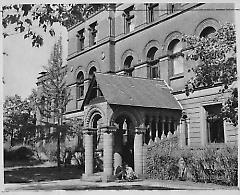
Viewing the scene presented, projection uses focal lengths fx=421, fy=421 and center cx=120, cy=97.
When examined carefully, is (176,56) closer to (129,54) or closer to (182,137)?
(129,54)

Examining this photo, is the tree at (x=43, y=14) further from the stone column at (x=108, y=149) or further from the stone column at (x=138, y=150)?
the stone column at (x=138, y=150)

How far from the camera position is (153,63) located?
33.7ft

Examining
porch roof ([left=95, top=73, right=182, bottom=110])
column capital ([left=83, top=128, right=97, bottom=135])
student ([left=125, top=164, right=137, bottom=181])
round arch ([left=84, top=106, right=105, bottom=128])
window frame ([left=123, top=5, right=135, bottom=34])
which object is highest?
window frame ([left=123, top=5, right=135, bottom=34])

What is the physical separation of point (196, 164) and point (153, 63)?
2.71 meters

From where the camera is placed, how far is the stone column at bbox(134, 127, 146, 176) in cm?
952

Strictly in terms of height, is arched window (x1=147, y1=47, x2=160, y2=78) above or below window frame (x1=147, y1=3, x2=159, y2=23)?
below

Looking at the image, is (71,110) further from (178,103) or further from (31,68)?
(178,103)

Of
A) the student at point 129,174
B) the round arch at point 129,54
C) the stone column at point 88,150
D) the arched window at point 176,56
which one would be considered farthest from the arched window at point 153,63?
the student at point 129,174

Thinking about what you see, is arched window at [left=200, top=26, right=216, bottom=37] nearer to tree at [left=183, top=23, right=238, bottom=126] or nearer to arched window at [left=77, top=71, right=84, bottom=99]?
tree at [left=183, top=23, right=238, bottom=126]

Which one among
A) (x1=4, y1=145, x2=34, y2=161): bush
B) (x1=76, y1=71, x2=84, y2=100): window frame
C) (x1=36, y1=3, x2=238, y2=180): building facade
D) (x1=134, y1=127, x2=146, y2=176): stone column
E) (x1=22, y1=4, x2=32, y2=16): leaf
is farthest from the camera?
(x1=76, y1=71, x2=84, y2=100): window frame

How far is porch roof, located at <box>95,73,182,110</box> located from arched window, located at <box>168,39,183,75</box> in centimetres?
47

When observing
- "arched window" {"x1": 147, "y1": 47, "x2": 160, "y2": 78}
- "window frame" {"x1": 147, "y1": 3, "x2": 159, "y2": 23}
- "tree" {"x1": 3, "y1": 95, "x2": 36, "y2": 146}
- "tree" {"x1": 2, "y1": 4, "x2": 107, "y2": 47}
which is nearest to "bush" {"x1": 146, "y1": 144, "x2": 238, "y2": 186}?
"arched window" {"x1": 147, "y1": 47, "x2": 160, "y2": 78}

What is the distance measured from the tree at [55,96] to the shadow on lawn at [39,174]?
1.42ft

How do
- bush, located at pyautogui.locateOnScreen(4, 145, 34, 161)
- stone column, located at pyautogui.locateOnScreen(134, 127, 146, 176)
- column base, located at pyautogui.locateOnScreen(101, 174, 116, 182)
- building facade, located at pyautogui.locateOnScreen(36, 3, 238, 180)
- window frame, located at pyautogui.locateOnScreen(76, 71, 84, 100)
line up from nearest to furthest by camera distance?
bush, located at pyautogui.locateOnScreen(4, 145, 34, 161), column base, located at pyautogui.locateOnScreen(101, 174, 116, 182), building facade, located at pyautogui.locateOnScreen(36, 3, 238, 180), stone column, located at pyautogui.locateOnScreen(134, 127, 146, 176), window frame, located at pyautogui.locateOnScreen(76, 71, 84, 100)
